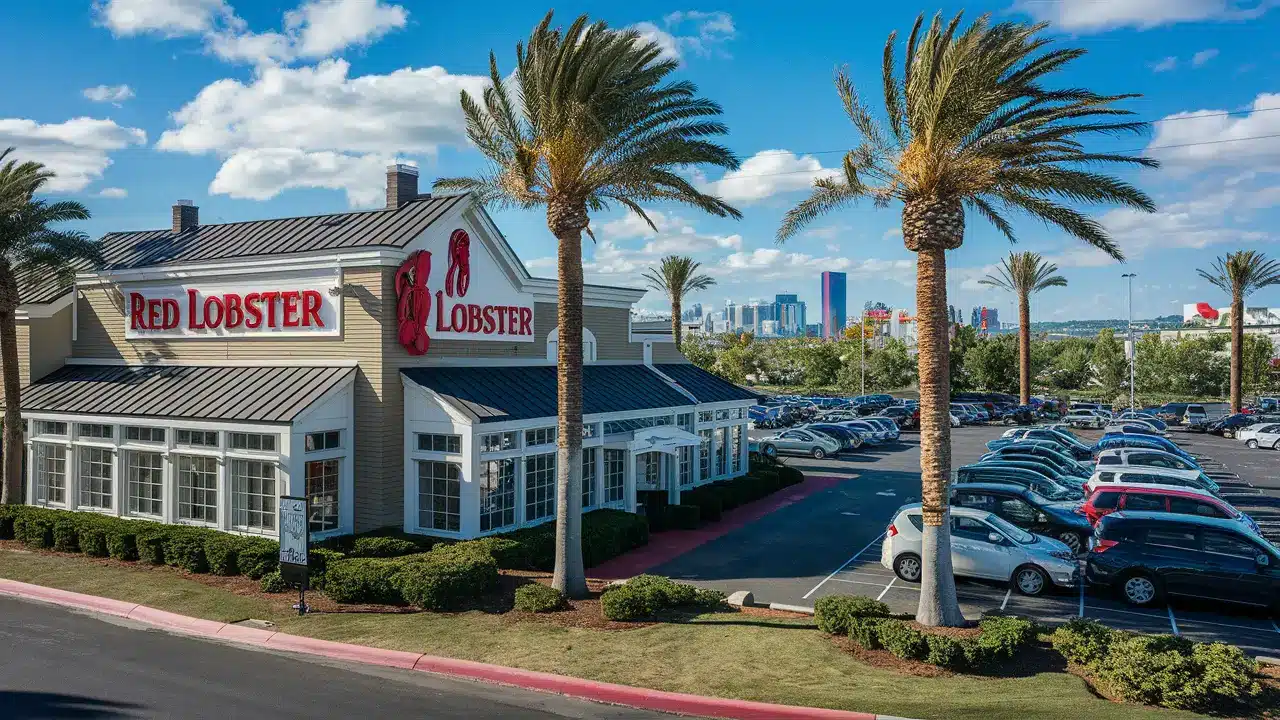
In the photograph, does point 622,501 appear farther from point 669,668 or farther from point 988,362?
point 988,362

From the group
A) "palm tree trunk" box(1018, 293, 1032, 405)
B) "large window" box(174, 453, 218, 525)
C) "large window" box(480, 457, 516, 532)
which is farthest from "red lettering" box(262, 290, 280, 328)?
"palm tree trunk" box(1018, 293, 1032, 405)

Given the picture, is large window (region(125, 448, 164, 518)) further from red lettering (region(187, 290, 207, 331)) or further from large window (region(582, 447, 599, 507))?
large window (region(582, 447, 599, 507))

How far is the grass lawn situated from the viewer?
11.3 m

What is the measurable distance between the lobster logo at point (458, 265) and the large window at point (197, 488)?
671cm

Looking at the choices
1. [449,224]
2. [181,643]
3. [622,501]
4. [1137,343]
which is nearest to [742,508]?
[622,501]

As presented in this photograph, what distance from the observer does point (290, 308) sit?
74.5ft

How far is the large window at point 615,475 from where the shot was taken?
25719mm

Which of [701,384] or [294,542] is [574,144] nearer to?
[294,542]

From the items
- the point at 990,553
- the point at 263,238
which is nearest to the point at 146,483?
the point at 263,238

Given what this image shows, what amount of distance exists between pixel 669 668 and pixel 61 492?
19.9 metres

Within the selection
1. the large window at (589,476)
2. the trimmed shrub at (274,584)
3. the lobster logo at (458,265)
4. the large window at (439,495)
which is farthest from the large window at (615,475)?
the trimmed shrub at (274,584)

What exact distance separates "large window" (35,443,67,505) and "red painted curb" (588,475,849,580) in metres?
15.4

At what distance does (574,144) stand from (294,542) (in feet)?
29.3

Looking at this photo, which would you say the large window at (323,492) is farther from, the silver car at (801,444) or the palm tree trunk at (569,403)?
the silver car at (801,444)
